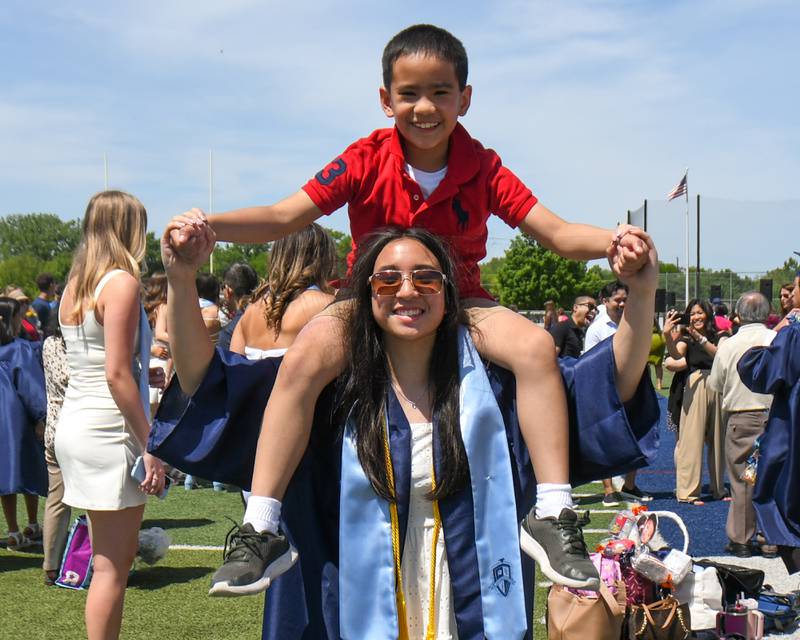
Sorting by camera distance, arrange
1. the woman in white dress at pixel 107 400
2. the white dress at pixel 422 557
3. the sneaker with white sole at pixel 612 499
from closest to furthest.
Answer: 1. the white dress at pixel 422 557
2. the woman in white dress at pixel 107 400
3. the sneaker with white sole at pixel 612 499

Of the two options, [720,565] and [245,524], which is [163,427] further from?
[720,565]

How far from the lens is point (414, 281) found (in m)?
2.98

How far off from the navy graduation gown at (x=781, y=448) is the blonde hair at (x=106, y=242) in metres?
3.72

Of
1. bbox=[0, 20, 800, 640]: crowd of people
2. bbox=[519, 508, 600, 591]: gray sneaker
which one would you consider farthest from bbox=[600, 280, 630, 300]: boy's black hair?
bbox=[519, 508, 600, 591]: gray sneaker

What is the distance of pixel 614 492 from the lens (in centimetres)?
1012

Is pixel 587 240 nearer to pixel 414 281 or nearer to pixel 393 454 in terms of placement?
pixel 414 281

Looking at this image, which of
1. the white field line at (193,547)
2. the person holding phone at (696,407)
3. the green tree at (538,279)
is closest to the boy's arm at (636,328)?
the white field line at (193,547)

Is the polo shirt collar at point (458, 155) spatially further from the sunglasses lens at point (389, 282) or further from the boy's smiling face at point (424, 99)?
the sunglasses lens at point (389, 282)

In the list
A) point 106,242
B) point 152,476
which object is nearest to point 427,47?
point 106,242

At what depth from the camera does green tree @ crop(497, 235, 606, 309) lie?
76.5 m

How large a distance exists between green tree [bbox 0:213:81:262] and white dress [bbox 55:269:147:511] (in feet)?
337

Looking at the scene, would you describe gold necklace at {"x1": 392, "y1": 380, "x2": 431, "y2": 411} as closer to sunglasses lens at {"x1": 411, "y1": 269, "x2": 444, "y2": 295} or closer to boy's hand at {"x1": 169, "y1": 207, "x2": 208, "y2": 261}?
sunglasses lens at {"x1": 411, "y1": 269, "x2": 444, "y2": 295}

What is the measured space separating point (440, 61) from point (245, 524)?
5.17 feet

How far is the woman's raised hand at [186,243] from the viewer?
2879 mm
